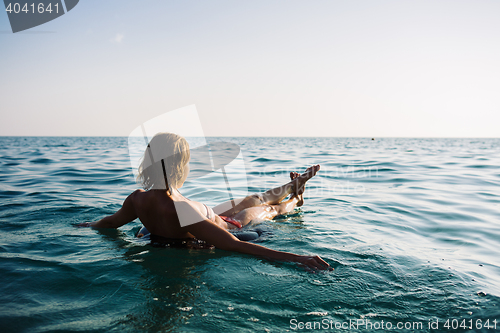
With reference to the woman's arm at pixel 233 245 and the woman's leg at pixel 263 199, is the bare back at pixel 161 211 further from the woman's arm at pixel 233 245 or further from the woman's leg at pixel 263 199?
the woman's leg at pixel 263 199

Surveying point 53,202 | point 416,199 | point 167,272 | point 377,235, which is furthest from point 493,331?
point 53,202

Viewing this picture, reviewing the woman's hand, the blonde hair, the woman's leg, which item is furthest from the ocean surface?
the blonde hair

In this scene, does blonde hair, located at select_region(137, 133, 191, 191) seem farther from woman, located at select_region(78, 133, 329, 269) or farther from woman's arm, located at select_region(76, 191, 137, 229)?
woman's arm, located at select_region(76, 191, 137, 229)

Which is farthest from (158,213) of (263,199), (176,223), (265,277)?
(263,199)

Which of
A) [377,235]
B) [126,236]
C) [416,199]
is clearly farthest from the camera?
[416,199]

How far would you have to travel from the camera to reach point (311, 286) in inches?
103

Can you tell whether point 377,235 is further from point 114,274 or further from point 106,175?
point 106,175

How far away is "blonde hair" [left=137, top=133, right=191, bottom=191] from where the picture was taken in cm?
299

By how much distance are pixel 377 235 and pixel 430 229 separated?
3.41 ft

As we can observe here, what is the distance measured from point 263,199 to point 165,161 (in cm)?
265

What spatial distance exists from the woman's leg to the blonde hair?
1.87 m

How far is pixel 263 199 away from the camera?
5355 mm

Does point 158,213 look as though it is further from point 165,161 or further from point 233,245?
point 233,245

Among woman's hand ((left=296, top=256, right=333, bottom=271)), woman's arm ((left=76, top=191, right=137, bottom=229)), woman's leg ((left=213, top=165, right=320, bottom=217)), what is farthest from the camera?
woman's leg ((left=213, top=165, right=320, bottom=217))
